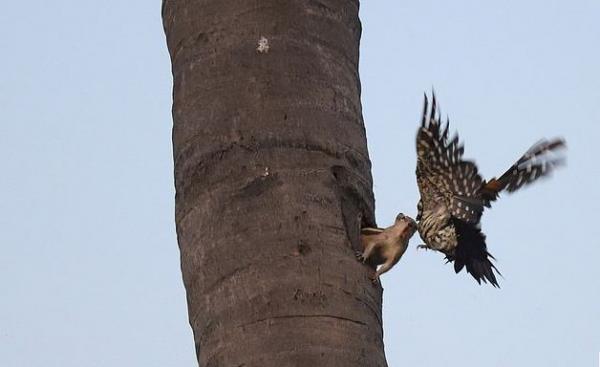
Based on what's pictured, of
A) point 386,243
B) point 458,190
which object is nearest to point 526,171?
point 458,190

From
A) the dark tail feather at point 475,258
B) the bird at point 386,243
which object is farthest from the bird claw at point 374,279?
the dark tail feather at point 475,258

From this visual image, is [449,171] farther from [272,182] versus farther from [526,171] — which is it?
[272,182]

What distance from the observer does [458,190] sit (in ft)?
16.2

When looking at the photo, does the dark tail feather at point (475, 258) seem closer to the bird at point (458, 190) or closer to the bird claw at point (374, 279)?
the bird at point (458, 190)

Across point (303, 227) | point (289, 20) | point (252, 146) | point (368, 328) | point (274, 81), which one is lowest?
point (368, 328)

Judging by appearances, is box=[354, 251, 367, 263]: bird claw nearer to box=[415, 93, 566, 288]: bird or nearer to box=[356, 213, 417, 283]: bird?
box=[356, 213, 417, 283]: bird

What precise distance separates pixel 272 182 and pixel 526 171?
2.50m

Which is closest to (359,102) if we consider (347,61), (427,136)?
(347,61)

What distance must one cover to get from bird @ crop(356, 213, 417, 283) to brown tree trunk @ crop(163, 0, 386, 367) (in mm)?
56

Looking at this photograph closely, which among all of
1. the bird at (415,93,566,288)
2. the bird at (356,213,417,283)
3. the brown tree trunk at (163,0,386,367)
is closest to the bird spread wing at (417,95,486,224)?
the bird at (415,93,566,288)

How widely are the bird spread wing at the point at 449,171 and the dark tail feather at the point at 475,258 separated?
0.23 m

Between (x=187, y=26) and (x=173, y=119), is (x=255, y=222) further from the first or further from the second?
(x=187, y=26)

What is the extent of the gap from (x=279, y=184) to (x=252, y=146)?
14 centimetres

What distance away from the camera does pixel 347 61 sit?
3.12 metres
